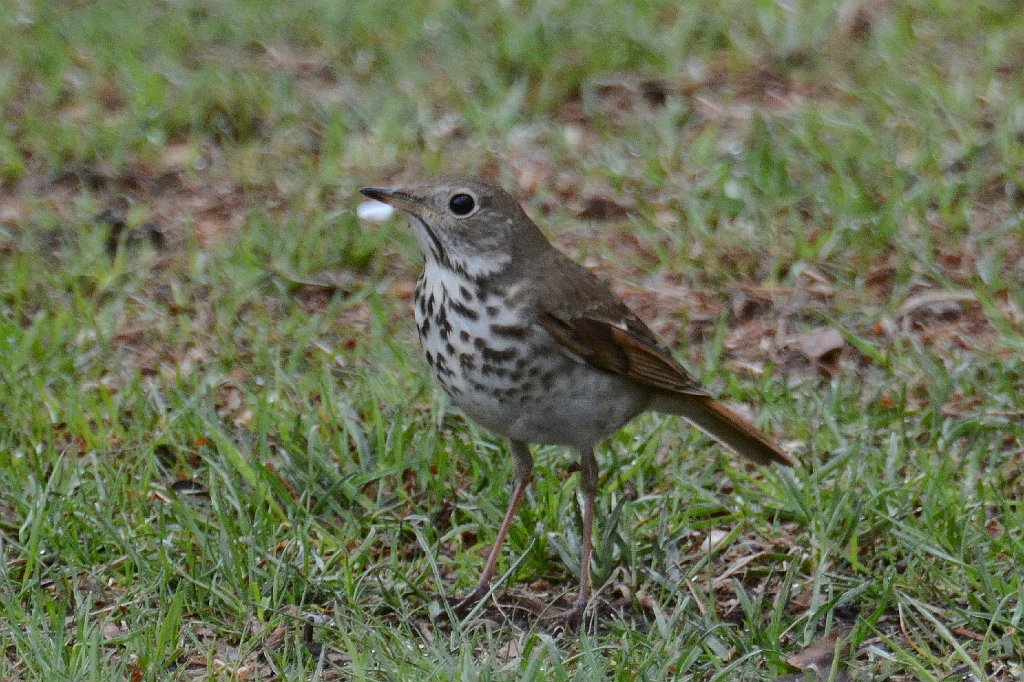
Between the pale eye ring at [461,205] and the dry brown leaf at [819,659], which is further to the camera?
the pale eye ring at [461,205]

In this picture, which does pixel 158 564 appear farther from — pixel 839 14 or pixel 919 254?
pixel 839 14

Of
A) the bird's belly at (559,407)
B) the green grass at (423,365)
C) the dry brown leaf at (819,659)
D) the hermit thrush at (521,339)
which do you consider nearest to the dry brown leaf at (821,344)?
the green grass at (423,365)

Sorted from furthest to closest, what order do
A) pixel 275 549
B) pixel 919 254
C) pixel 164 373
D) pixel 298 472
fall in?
1. pixel 919 254
2. pixel 164 373
3. pixel 298 472
4. pixel 275 549

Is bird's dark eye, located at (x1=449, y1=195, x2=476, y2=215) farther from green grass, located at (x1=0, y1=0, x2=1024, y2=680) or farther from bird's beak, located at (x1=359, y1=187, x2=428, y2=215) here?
green grass, located at (x1=0, y1=0, x2=1024, y2=680)

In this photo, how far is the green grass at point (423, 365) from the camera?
14.0 ft

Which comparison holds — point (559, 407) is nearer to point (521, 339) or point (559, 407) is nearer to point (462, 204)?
point (521, 339)

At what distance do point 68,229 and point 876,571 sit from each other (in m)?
3.65

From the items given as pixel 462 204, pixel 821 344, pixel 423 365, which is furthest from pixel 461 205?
pixel 821 344

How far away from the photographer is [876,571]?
4.48m

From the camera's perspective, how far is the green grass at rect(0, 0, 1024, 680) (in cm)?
426

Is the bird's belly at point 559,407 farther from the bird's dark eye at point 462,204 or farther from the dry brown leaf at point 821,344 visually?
the dry brown leaf at point 821,344

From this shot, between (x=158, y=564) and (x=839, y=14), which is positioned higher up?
(x=839, y=14)

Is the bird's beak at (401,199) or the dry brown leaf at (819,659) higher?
the bird's beak at (401,199)

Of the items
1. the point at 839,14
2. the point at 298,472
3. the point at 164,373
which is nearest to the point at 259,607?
the point at 298,472
